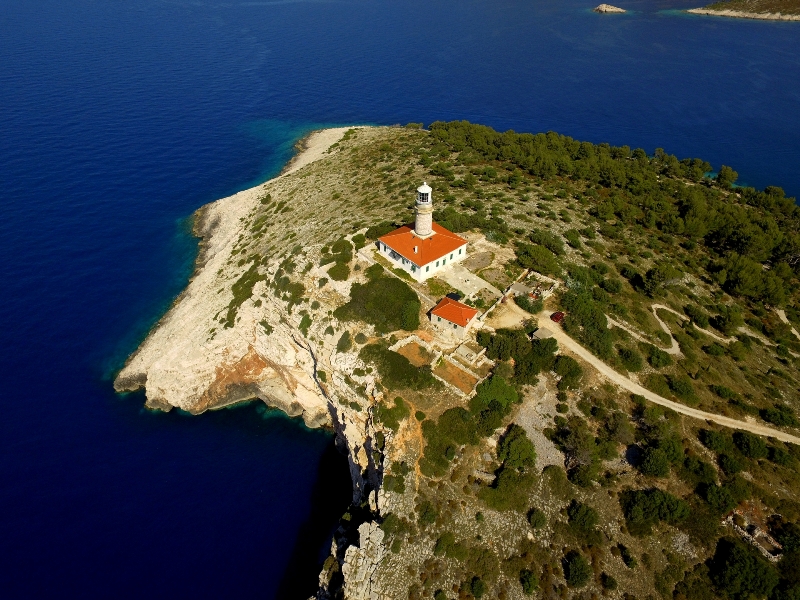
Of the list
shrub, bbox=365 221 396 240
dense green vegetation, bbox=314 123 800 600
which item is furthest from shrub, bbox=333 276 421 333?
shrub, bbox=365 221 396 240

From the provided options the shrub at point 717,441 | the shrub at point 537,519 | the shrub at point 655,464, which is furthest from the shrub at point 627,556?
the shrub at point 717,441

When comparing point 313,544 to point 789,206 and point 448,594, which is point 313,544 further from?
point 789,206

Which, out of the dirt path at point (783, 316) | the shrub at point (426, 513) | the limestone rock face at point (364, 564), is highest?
the dirt path at point (783, 316)

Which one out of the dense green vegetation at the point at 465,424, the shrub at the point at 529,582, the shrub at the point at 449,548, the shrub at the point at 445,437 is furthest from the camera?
the dense green vegetation at the point at 465,424

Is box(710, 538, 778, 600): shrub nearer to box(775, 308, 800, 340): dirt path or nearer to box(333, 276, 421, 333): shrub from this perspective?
box(333, 276, 421, 333): shrub

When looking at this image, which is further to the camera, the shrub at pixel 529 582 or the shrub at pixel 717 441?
the shrub at pixel 717 441

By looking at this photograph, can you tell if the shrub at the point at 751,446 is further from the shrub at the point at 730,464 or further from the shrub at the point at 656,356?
the shrub at the point at 656,356
